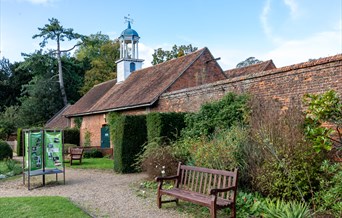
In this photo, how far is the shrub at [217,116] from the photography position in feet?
34.5

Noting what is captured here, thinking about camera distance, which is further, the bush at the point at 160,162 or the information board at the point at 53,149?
the information board at the point at 53,149

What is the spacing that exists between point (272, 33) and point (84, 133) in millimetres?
17790

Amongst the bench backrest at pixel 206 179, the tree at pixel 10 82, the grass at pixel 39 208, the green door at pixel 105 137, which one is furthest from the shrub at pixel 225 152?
the tree at pixel 10 82

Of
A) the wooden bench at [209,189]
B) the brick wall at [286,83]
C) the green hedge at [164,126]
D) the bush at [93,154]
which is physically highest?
the brick wall at [286,83]

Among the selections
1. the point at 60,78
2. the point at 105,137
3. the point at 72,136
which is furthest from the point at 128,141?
the point at 60,78

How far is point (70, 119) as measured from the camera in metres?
27.1

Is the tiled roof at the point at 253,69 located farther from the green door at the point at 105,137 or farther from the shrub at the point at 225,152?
the shrub at the point at 225,152

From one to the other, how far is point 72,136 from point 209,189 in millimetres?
20027

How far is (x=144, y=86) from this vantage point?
62.8ft

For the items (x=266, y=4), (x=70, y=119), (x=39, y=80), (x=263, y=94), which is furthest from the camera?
(x=39, y=80)

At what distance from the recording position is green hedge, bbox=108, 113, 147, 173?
42.1 ft

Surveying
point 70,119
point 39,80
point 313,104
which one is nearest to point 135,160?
point 313,104

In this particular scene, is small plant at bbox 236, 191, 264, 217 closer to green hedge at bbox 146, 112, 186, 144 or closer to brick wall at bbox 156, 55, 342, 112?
brick wall at bbox 156, 55, 342, 112

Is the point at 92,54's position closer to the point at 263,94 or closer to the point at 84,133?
the point at 84,133
